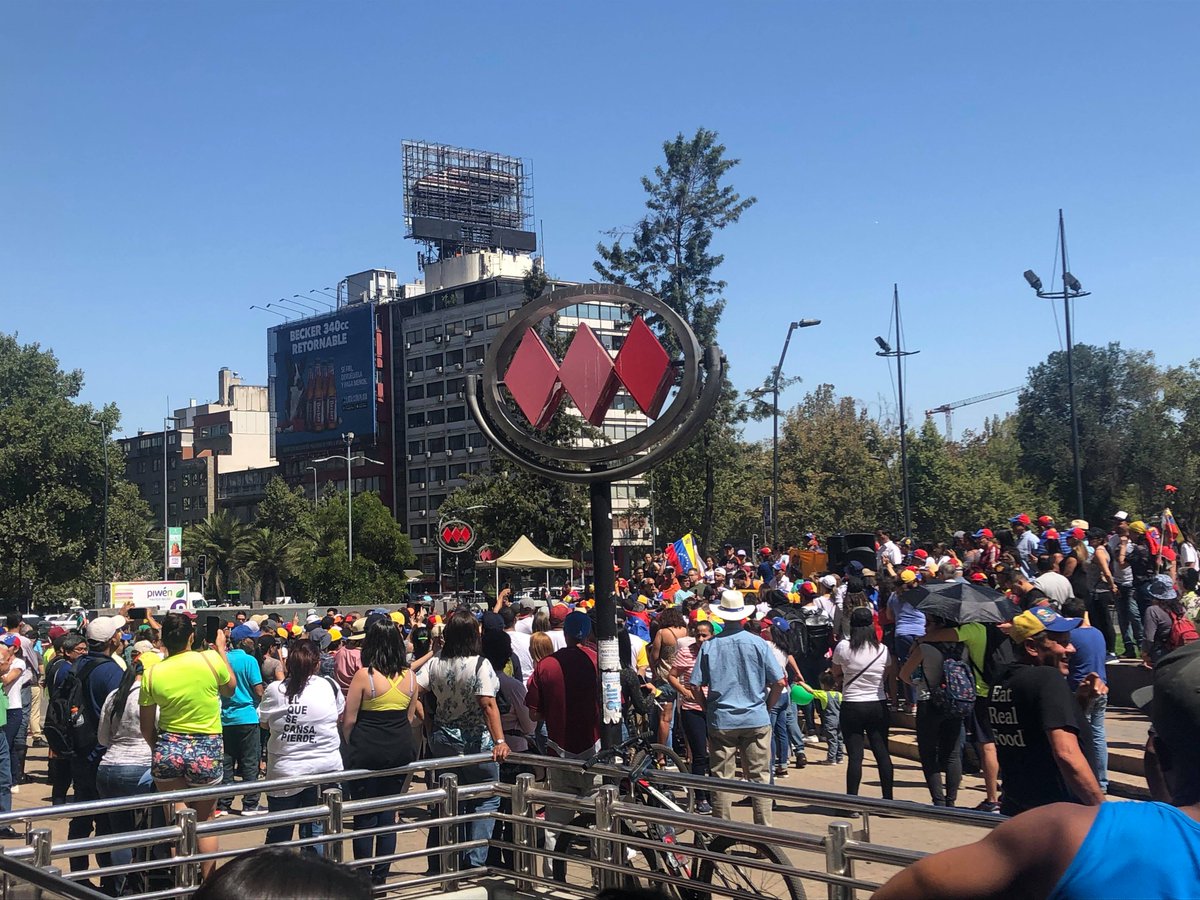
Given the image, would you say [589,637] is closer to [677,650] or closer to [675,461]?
[677,650]

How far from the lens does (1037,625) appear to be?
18.9 feet

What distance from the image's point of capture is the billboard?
103 m

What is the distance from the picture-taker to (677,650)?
11.6m

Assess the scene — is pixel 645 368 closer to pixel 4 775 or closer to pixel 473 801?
pixel 473 801

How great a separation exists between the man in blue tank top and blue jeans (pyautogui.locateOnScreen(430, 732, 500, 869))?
522 centimetres

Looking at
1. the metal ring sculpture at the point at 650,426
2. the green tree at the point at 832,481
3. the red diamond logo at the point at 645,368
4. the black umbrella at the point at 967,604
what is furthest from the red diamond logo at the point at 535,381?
the green tree at the point at 832,481

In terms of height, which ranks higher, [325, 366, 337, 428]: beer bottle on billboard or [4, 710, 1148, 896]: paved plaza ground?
[325, 366, 337, 428]: beer bottle on billboard

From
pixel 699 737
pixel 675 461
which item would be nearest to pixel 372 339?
pixel 675 461

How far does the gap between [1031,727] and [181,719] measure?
5271mm

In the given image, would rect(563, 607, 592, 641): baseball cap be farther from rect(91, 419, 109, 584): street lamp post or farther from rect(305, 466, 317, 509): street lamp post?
rect(305, 466, 317, 509): street lamp post

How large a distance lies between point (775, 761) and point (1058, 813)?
36.2 ft

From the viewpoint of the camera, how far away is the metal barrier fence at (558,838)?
4.90 metres

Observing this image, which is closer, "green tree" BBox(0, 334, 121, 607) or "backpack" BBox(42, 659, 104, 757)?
"backpack" BBox(42, 659, 104, 757)

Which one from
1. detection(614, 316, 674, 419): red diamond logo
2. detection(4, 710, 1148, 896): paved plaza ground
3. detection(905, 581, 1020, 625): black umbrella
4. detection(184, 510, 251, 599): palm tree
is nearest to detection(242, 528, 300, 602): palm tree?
detection(184, 510, 251, 599): palm tree
